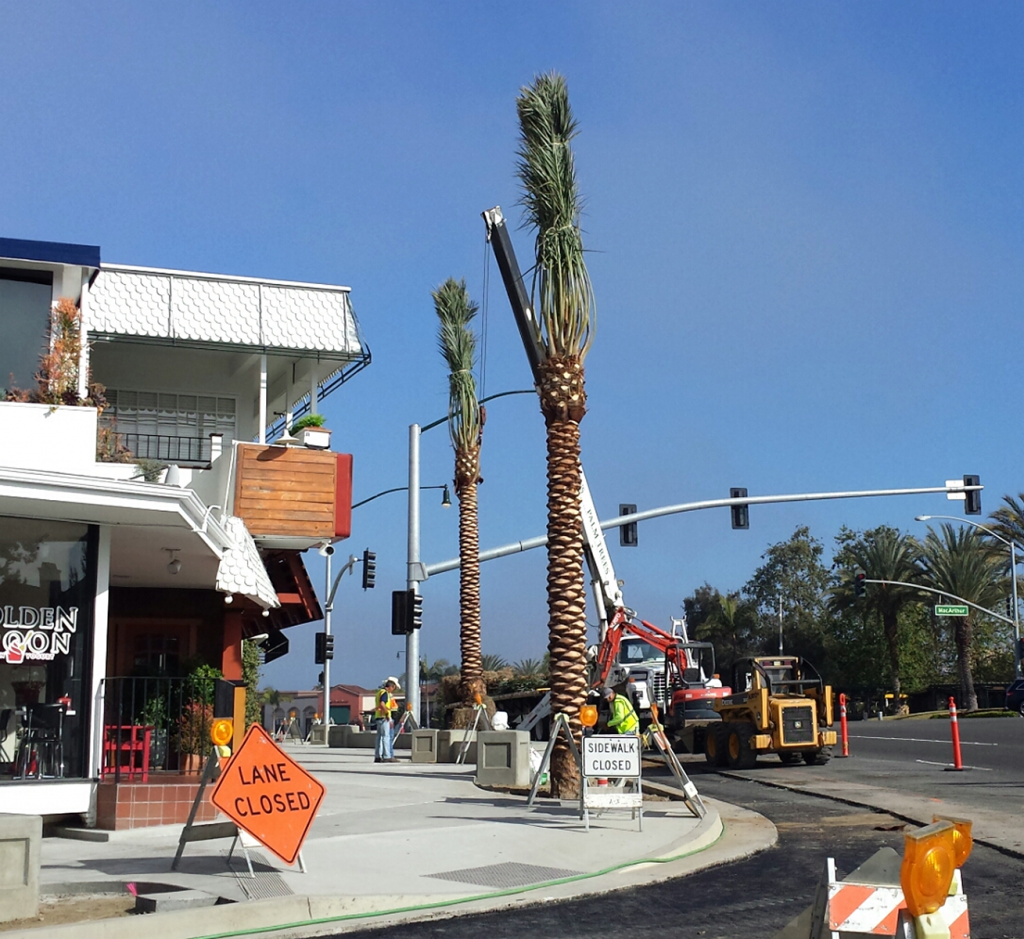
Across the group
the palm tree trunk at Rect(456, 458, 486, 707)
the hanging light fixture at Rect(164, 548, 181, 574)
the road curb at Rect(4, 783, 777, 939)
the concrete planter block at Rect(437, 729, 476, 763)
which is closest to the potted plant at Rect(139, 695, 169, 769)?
the hanging light fixture at Rect(164, 548, 181, 574)

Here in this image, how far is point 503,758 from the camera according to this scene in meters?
18.7

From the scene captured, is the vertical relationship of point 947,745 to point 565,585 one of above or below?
below

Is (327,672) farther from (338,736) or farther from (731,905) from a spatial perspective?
(731,905)

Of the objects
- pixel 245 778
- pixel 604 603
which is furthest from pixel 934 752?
pixel 245 778

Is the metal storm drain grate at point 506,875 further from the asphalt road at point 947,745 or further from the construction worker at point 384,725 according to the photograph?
the construction worker at point 384,725

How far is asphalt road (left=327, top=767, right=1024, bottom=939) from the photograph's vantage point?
315 inches

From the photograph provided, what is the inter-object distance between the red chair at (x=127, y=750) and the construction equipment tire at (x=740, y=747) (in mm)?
12286

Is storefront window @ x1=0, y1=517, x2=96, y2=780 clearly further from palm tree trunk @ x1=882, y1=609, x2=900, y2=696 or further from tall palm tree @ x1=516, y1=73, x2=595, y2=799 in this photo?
palm tree trunk @ x1=882, y1=609, x2=900, y2=696

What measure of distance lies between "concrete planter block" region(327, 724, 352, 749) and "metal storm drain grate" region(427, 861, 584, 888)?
26726mm

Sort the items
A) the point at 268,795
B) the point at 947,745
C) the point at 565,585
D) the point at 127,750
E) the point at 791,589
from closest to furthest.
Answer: the point at 268,795 → the point at 127,750 → the point at 565,585 → the point at 947,745 → the point at 791,589

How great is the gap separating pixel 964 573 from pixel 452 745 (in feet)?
113

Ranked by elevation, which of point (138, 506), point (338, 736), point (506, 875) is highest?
point (138, 506)

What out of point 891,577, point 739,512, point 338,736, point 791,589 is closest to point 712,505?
point 739,512

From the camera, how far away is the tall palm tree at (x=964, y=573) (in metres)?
51.6
